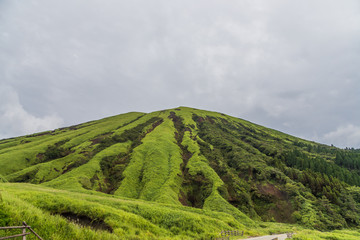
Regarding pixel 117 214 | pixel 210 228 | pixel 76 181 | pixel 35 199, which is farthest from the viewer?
pixel 76 181

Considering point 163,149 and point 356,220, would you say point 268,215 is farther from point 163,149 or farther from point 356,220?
point 163,149

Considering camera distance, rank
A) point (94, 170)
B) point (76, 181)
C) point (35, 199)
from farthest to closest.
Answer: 1. point (94, 170)
2. point (76, 181)
3. point (35, 199)

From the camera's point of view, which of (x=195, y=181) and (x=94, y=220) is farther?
(x=195, y=181)

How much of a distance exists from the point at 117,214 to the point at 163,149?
5841 centimetres

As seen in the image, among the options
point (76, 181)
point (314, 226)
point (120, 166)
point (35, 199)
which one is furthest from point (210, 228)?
point (120, 166)

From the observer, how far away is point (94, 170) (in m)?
60.2

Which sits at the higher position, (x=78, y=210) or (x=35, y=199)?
(x=35, y=199)

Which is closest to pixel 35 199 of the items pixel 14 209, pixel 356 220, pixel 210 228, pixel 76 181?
pixel 14 209

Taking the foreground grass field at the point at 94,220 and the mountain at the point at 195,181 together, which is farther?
the mountain at the point at 195,181

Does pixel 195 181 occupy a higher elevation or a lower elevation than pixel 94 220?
lower

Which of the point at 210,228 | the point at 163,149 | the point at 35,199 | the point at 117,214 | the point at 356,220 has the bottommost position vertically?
the point at 356,220

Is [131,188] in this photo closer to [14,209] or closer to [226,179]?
[226,179]

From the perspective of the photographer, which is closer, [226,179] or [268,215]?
[268,215]

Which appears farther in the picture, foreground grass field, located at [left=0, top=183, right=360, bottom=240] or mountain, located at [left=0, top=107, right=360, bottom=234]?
mountain, located at [left=0, top=107, right=360, bottom=234]
